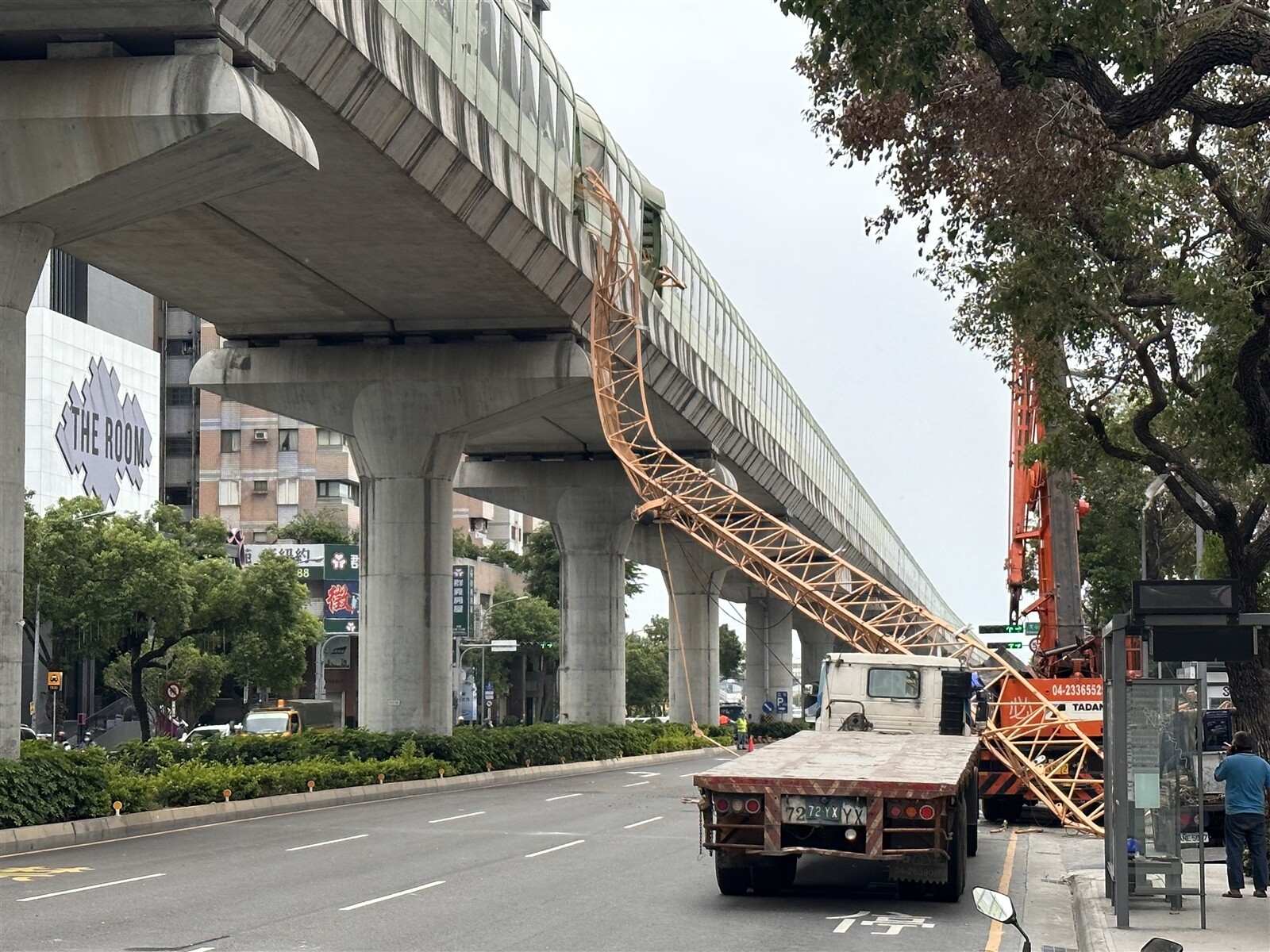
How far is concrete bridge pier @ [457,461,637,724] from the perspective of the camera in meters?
56.8

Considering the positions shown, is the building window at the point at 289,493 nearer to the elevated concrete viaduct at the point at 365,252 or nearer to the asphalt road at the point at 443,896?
the elevated concrete viaduct at the point at 365,252

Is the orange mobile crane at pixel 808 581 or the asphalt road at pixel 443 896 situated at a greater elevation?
the orange mobile crane at pixel 808 581

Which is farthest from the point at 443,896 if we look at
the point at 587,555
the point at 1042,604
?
the point at 587,555

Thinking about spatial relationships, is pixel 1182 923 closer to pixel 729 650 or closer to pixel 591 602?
pixel 591 602

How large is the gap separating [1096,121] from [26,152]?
13.2m

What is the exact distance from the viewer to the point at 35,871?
19.1 m

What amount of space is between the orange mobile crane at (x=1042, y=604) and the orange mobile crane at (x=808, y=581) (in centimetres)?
32

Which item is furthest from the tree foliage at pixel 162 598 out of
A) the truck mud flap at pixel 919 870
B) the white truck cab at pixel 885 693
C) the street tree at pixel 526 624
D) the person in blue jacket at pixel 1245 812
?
the person in blue jacket at pixel 1245 812

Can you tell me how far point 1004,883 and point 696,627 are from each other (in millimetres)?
53962

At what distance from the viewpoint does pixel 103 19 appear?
2077cm

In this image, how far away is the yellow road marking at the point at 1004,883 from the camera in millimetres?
14072

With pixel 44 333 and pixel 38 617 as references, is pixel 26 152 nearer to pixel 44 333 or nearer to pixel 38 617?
pixel 38 617

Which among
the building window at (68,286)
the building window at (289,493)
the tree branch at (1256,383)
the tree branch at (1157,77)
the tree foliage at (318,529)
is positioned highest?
the building window at (68,286)

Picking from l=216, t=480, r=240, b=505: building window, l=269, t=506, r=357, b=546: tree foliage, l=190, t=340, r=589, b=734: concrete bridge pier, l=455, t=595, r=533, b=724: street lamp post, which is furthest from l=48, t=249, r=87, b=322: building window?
l=190, t=340, r=589, b=734: concrete bridge pier
